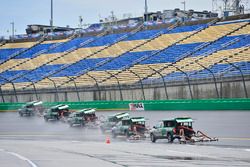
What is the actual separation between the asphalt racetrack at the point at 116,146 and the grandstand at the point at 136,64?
2.61m

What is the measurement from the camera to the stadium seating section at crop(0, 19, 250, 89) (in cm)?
5269

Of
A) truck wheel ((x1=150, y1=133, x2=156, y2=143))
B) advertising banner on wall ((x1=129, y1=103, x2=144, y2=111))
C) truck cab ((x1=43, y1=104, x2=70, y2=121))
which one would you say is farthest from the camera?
truck cab ((x1=43, y1=104, x2=70, y2=121))

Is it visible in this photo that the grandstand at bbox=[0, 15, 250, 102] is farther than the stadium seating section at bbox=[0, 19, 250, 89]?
No

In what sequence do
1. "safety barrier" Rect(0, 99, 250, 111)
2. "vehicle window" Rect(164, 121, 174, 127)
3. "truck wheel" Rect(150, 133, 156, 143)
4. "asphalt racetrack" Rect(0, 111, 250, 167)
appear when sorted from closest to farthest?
"asphalt racetrack" Rect(0, 111, 250, 167), "vehicle window" Rect(164, 121, 174, 127), "truck wheel" Rect(150, 133, 156, 143), "safety barrier" Rect(0, 99, 250, 111)

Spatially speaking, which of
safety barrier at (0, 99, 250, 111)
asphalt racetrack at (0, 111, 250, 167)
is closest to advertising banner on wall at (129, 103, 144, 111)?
safety barrier at (0, 99, 250, 111)

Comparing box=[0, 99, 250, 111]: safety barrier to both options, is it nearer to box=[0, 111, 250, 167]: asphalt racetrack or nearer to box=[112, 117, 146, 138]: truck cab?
box=[0, 111, 250, 167]: asphalt racetrack

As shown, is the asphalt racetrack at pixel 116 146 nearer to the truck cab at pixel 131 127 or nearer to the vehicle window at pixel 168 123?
the truck cab at pixel 131 127

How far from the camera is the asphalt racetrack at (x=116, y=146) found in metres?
22.2

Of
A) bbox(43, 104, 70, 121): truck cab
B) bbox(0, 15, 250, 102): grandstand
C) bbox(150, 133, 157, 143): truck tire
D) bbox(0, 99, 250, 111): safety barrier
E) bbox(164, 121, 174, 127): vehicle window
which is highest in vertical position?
bbox(0, 15, 250, 102): grandstand

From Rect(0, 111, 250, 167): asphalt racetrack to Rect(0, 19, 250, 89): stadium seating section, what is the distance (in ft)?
18.0

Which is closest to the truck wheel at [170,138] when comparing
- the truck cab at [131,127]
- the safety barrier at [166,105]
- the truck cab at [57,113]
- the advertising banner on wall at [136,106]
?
the truck cab at [131,127]

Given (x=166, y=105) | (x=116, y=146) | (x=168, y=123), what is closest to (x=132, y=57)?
(x=166, y=105)

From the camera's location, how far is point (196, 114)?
4181 cm

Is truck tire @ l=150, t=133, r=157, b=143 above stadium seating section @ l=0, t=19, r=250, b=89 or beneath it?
beneath
